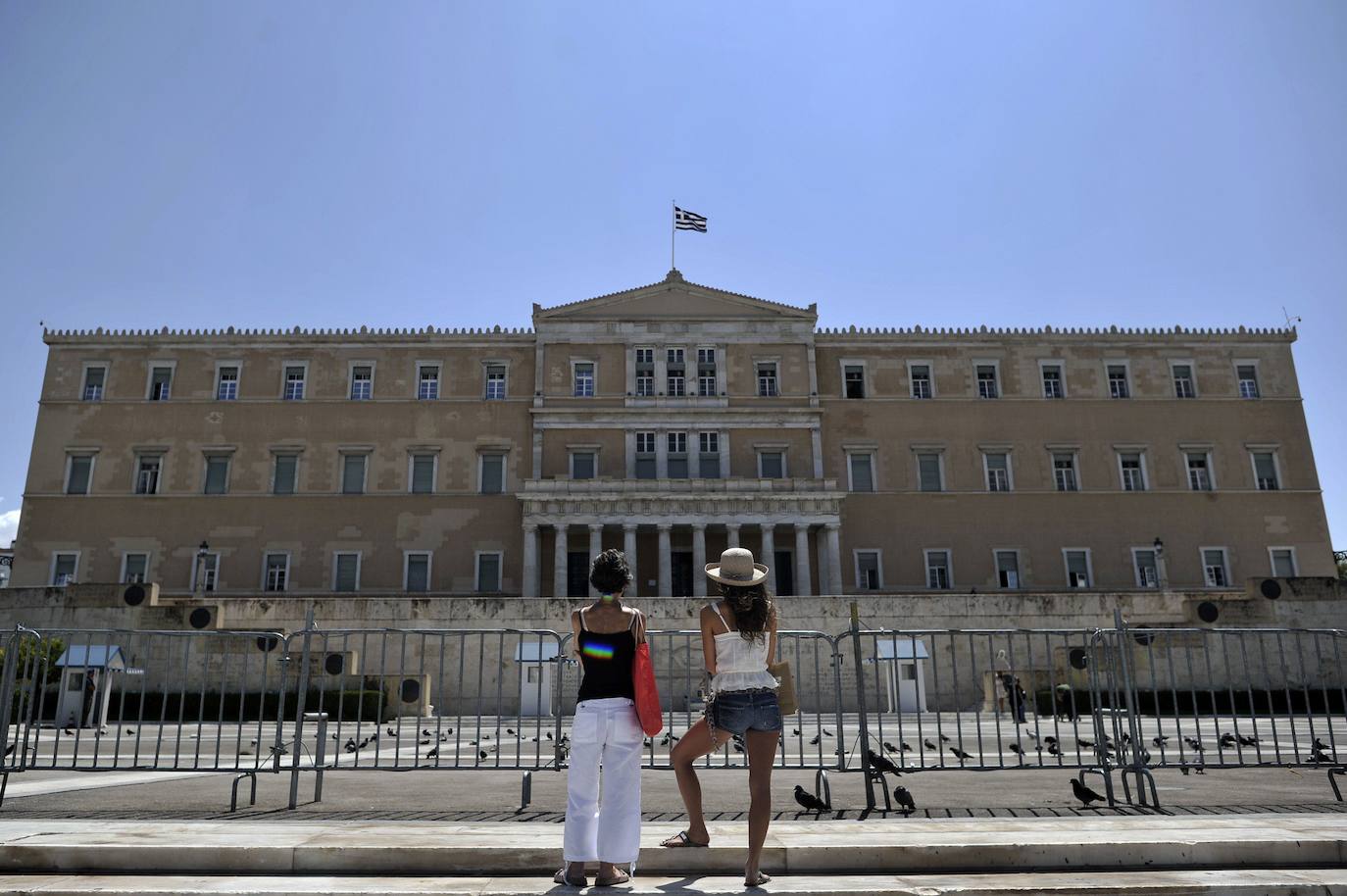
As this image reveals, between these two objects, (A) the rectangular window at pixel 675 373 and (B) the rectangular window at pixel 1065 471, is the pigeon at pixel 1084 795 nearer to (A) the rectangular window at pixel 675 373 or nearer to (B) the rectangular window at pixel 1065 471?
(A) the rectangular window at pixel 675 373

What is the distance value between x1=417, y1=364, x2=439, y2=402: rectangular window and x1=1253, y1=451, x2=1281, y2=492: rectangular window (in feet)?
109

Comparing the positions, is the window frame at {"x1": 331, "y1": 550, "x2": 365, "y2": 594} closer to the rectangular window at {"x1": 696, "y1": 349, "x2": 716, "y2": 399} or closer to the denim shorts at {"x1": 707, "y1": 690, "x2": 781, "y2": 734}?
the rectangular window at {"x1": 696, "y1": 349, "x2": 716, "y2": 399}

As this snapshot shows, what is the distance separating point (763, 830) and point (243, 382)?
38.8 m

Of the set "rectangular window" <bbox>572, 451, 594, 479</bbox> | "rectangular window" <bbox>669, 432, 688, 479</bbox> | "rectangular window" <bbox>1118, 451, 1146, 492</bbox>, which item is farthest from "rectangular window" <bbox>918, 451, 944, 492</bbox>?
"rectangular window" <bbox>572, 451, 594, 479</bbox>

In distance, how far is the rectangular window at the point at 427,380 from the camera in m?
38.8

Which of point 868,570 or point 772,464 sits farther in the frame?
point 772,464

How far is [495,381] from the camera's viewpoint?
39.0 metres

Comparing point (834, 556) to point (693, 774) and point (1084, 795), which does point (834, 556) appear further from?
point (693, 774)

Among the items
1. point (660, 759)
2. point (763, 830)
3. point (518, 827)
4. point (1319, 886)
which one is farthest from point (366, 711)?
point (1319, 886)

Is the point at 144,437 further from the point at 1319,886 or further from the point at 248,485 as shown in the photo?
the point at 1319,886

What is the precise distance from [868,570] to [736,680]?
107ft

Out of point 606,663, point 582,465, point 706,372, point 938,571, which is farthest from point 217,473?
point 606,663

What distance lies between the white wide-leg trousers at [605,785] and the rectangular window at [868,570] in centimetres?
3240

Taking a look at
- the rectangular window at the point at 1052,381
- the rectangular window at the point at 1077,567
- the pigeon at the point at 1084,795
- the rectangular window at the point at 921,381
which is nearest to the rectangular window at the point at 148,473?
the rectangular window at the point at 921,381
